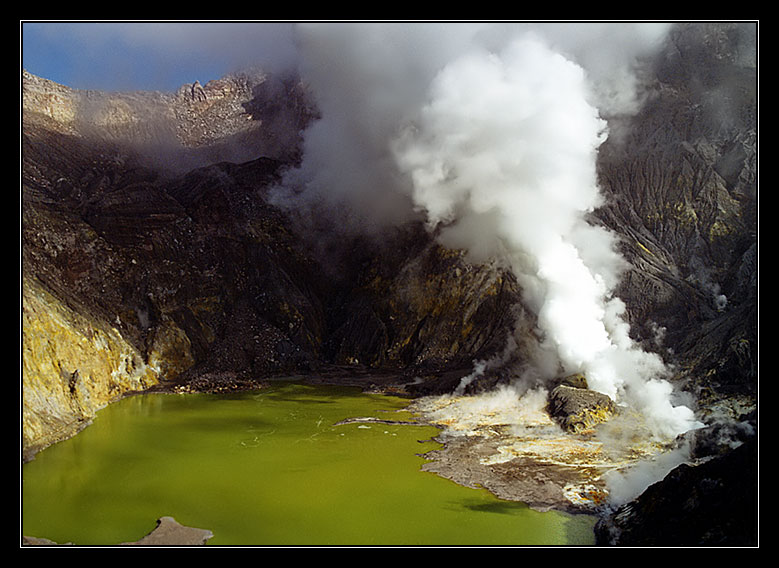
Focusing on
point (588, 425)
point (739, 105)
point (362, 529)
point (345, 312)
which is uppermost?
point (739, 105)

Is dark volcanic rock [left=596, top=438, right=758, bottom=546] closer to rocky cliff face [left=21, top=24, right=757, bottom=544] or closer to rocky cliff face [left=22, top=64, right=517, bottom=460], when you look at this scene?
rocky cliff face [left=21, top=24, right=757, bottom=544]

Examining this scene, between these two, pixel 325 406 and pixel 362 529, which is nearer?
pixel 362 529

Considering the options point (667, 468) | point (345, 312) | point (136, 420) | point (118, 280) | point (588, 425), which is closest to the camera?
point (667, 468)

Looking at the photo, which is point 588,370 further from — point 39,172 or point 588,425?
point 39,172

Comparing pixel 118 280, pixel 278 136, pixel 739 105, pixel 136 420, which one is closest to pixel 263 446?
pixel 136 420

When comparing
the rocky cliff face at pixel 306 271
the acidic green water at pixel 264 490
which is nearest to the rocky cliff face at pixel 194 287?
the rocky cliff face at pixel 306 271

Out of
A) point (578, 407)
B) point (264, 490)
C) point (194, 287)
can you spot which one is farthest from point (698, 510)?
point (194, 287)

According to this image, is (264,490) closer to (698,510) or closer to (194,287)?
(698,510)
